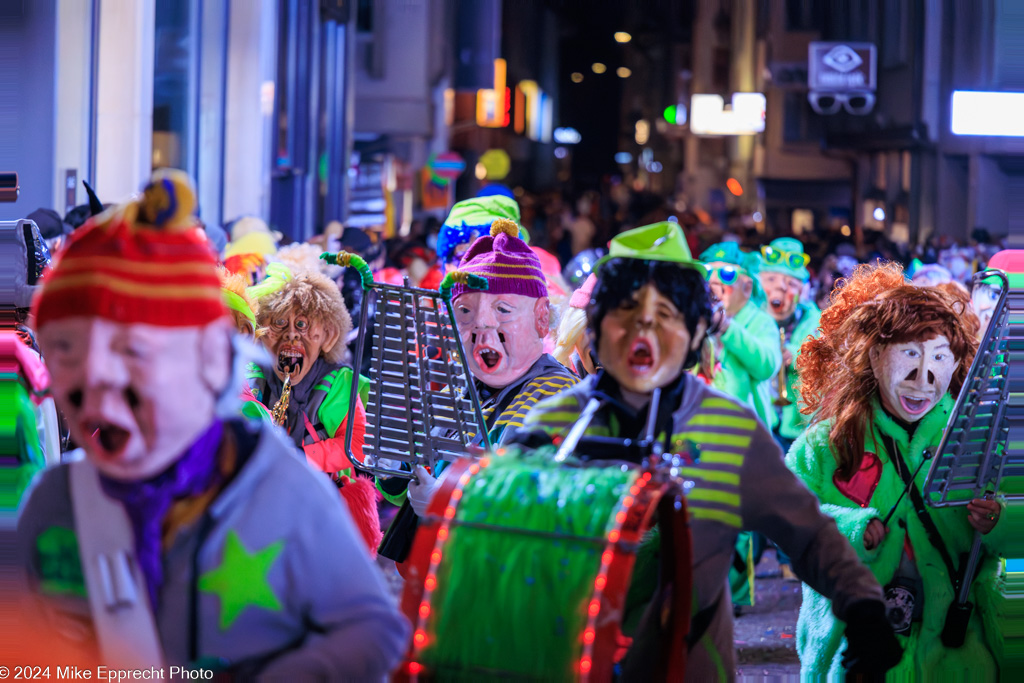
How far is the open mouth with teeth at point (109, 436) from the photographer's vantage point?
225 centimetres

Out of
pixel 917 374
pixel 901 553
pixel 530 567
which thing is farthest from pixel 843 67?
pixel 530 567

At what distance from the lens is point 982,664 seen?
415cm

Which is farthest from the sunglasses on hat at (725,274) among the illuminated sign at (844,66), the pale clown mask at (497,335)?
the illuminated sign at (844,66)

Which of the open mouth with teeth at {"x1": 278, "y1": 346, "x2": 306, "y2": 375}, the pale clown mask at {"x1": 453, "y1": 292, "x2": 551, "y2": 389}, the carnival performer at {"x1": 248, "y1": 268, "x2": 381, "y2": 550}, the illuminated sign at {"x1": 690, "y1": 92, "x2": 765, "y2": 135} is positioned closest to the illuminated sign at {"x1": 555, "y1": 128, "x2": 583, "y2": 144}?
the illuminated sign at {"x1": 690, "y1": 92, "x2": 765, "y2": 135}

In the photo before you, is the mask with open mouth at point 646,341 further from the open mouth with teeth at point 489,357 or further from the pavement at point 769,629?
the pavement at point 769,629

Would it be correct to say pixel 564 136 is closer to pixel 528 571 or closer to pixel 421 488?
pixel 421 488

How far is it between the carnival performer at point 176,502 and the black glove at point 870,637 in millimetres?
1137

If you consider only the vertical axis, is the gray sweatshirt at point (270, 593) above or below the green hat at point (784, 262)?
below

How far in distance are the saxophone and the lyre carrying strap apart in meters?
3.23

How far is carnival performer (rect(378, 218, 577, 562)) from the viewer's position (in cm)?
465

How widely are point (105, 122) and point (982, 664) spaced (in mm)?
9447

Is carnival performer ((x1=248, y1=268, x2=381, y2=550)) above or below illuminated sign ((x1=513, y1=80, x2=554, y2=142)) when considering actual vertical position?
below

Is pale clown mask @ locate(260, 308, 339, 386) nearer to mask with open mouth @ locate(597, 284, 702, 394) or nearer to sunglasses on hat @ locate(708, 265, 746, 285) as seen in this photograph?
mask with open mouth @ locate(597, 284, 702, 394)

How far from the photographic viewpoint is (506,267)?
15.8 feet
